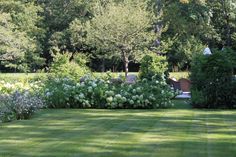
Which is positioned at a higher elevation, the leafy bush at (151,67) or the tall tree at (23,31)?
the tall tree at (23,31)

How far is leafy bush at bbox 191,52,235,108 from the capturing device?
1405cm

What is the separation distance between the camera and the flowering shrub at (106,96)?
13844 mm

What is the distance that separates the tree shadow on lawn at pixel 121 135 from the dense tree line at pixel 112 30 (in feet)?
62.1

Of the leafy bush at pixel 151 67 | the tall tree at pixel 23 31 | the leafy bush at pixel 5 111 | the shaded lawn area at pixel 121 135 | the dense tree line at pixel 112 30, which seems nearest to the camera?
the shaded lawn area at pixel 121 135

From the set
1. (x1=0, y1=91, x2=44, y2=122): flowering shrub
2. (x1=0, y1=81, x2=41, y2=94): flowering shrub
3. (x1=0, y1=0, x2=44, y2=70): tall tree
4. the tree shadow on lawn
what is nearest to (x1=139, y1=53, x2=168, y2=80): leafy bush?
(x1=0, y1=81, x2=41, y2=94): flowering shrub

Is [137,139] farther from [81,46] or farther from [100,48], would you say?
[81,46]

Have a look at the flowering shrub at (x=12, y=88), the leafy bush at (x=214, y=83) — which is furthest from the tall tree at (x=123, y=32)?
the leafy bush at (x=214, y=83)

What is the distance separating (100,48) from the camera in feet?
110

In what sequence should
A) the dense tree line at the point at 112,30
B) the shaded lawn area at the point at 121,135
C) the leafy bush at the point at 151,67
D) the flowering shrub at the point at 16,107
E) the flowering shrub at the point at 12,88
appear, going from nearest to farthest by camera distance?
the shaded lawn area at the point at 121,135 < the flowering shrub at the point at 16,107 < the flowering shrub at the point at 12,88 < the leafy bush at the point at 151,67 < the dense tree line at the point at 112,30

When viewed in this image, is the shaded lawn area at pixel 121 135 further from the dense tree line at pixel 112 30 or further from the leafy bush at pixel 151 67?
the dense tree line at pixel 112 30

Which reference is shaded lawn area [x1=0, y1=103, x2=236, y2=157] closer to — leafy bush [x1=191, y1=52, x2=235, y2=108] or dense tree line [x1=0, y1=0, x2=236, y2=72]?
leafy bush [x1=191, y1=52, x2=235, y2=108]

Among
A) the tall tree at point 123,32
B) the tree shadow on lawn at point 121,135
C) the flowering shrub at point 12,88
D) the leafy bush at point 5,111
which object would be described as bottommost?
the tree shadow on lawn at point 121,135

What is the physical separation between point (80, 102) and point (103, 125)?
435 cm

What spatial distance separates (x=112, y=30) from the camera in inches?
1210
